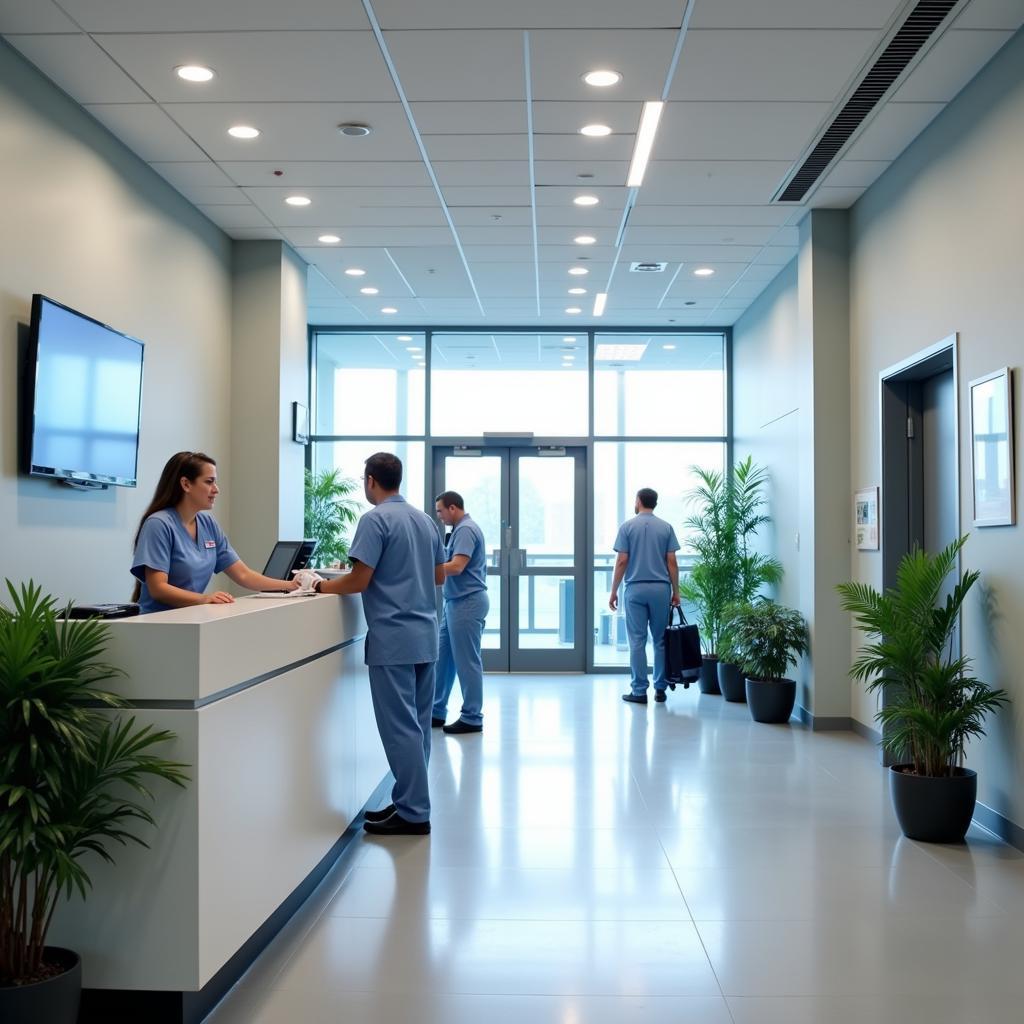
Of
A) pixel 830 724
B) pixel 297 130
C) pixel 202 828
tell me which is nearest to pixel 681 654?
pixel 830 724

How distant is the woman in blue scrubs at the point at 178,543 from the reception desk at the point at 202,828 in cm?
61

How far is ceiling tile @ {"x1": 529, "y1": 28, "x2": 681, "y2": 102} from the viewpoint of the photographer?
4.47 metres

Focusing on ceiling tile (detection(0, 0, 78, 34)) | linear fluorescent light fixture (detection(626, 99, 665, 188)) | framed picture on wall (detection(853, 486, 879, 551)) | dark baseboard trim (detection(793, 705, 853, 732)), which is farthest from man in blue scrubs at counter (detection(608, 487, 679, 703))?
ceiling tile (detection(0, 0, 78, 34))

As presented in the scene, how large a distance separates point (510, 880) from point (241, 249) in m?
5.44

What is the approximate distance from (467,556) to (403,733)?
8.20 ft

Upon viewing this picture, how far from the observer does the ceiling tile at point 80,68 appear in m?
4.54

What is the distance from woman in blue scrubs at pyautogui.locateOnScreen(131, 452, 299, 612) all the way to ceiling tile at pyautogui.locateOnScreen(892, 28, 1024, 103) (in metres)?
3.63

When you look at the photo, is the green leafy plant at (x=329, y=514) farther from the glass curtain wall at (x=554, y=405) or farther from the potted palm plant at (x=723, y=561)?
the potted palm plant at (x=723, y=561)

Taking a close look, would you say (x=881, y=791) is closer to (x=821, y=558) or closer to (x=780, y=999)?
(x=821, y=558)

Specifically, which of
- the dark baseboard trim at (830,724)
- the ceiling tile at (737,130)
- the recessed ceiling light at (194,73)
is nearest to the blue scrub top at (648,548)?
the dark baseboard trim at (830,724)

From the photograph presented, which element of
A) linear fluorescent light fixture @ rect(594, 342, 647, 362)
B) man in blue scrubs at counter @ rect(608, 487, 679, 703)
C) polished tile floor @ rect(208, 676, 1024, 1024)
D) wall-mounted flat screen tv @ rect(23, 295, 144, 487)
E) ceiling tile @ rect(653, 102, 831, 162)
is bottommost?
polished tile floor @ rect(208, 676, 1024, 1024)

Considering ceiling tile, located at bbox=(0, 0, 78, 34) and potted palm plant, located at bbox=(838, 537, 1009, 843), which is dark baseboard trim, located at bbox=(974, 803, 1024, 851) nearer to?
potted palm plant, located at bbox=(838, 537, 1009, 843)

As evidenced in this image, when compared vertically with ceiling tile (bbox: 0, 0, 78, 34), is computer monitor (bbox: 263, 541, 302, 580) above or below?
below

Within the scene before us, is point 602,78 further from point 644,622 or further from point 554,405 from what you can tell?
point 554,405
